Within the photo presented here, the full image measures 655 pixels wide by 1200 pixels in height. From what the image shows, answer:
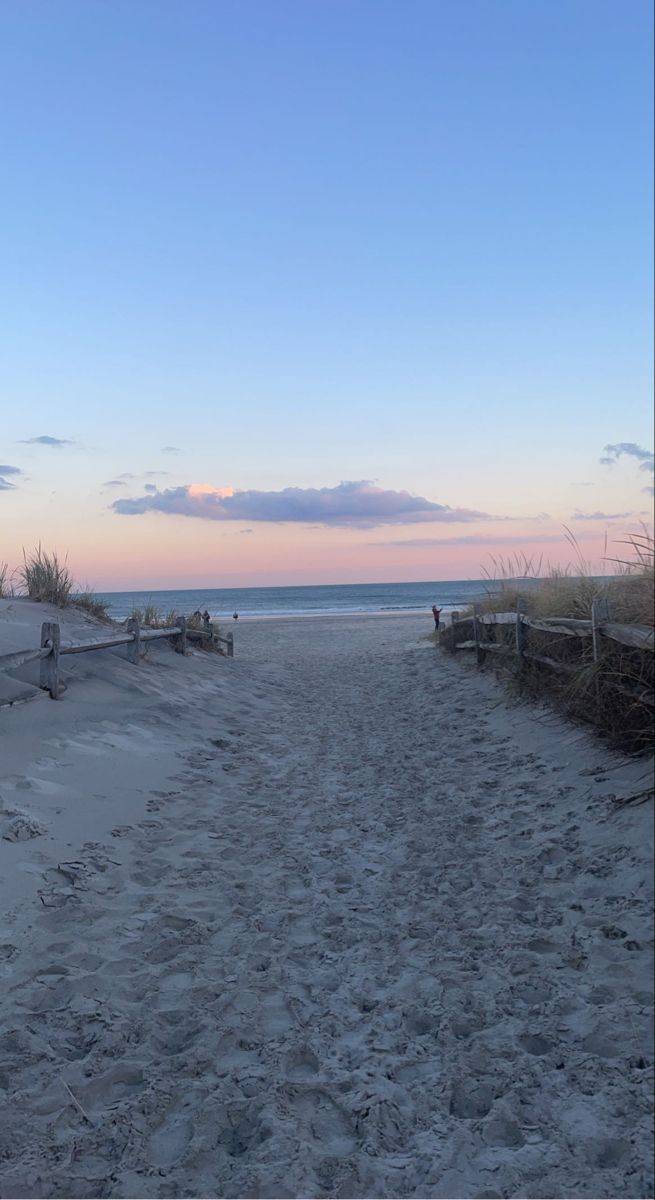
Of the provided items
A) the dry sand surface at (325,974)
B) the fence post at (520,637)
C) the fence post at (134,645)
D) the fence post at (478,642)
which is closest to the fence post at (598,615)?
the dry sand surface at (325,974)

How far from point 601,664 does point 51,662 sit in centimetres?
548

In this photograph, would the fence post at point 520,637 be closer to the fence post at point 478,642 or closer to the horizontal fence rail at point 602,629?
the horizontal fence rail at point 602,629

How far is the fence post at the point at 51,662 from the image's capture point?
7512mm

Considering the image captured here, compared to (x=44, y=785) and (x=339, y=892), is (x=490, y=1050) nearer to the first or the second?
(x=339, y=892)

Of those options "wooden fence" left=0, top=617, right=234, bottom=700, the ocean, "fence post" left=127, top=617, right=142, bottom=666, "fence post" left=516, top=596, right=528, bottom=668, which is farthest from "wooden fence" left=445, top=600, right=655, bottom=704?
the ocean

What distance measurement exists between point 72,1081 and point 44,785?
322 cm

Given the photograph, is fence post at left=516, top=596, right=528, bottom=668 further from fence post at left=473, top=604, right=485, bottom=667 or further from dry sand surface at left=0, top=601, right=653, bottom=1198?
fence post at left=473, top=604, right=485, bottom=667

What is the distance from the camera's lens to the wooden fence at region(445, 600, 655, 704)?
190 inches

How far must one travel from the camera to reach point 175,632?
13.5m

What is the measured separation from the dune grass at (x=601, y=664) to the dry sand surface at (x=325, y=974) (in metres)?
0.34

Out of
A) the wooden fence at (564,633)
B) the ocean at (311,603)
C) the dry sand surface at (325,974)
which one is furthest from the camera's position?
the ocean at (311,603)

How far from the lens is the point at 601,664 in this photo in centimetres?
563

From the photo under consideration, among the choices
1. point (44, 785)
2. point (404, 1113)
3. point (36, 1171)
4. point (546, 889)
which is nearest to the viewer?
point (36, 1171)

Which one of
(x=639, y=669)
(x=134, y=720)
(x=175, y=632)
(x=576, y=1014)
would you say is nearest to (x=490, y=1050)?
(x=576, y=1014)
